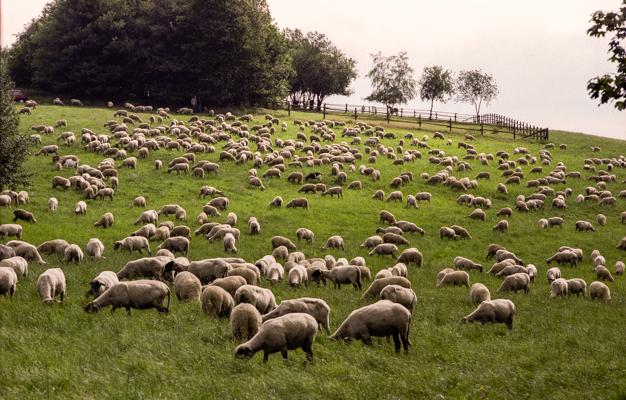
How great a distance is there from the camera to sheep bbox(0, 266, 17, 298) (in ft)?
55.7

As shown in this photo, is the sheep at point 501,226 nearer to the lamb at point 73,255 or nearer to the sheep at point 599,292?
the sheep at point 599,292

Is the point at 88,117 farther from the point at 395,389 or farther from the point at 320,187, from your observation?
the point at 395,389

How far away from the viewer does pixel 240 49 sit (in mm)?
76125

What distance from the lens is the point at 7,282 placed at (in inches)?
671

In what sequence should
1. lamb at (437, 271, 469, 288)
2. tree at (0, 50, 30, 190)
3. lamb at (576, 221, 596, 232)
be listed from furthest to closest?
lamb at (576, 221, 596, 232), tree at (0, 50, 30, 190), lamb at (437, 271, 469, 288)

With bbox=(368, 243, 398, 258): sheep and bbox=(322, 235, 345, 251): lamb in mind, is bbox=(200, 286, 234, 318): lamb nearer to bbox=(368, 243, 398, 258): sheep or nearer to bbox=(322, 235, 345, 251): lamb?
bbox=(368, 243, 398, 258): sheep

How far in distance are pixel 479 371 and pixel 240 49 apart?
2693 inches

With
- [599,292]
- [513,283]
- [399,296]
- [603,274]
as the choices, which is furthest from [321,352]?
[603,274]

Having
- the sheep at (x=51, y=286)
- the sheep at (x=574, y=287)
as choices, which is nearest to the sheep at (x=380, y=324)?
the sheep at (x=51, y=286)

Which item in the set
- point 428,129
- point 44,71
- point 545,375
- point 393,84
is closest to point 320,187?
point 545,375

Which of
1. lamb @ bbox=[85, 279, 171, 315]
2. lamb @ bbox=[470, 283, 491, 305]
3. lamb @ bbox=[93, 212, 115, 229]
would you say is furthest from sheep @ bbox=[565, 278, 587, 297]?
lamb @ bbox=[93, 212, 115, 229]

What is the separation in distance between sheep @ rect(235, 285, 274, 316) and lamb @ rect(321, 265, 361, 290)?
215 inches

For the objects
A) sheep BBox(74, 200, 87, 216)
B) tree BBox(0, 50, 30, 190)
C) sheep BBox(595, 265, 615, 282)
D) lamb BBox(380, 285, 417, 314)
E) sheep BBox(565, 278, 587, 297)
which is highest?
tree BBox(0, 50, 30, 190)

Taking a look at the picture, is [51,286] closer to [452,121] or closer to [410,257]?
[410,257]
